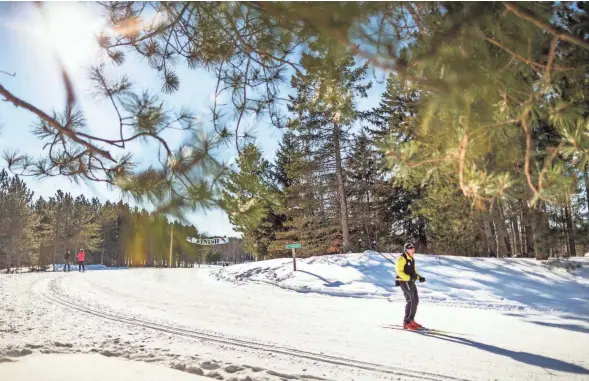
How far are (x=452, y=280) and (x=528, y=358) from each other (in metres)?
8.02

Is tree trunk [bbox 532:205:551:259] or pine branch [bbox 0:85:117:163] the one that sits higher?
pine branch [bbox 0:85:117:163]

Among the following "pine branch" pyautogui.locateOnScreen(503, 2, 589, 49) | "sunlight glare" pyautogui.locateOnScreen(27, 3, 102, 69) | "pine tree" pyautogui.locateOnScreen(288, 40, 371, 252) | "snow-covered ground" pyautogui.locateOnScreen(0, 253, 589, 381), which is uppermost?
"sunlight glare" pyautogui.locateOnScreen(27, 3, 102, 69)

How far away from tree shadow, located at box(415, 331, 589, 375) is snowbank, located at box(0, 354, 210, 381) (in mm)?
4194

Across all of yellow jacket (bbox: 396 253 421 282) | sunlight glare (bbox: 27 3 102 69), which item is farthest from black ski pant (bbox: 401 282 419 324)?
sunlight glare (bbox: 27 3 102 69)

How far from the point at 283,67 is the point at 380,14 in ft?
6.52

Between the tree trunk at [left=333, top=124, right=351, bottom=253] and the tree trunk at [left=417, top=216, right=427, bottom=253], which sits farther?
the tree trunk at [left=417, top=216, right=427, bottom=253]

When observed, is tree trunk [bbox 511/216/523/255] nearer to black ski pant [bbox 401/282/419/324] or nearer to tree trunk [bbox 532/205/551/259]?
tree trunk [bbox 532/205/551/259]

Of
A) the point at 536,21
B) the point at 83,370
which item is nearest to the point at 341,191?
the point at 83,370

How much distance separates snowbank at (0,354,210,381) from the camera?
13.8 ft

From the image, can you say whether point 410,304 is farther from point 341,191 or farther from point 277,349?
point 341,191

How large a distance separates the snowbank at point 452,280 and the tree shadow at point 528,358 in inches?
164

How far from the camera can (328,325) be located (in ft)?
25.3

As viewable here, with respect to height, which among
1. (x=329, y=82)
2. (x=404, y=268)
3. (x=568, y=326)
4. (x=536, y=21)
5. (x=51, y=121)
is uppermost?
(x=329, y=82)

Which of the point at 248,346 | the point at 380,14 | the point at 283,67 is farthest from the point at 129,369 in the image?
the point at 380,14
